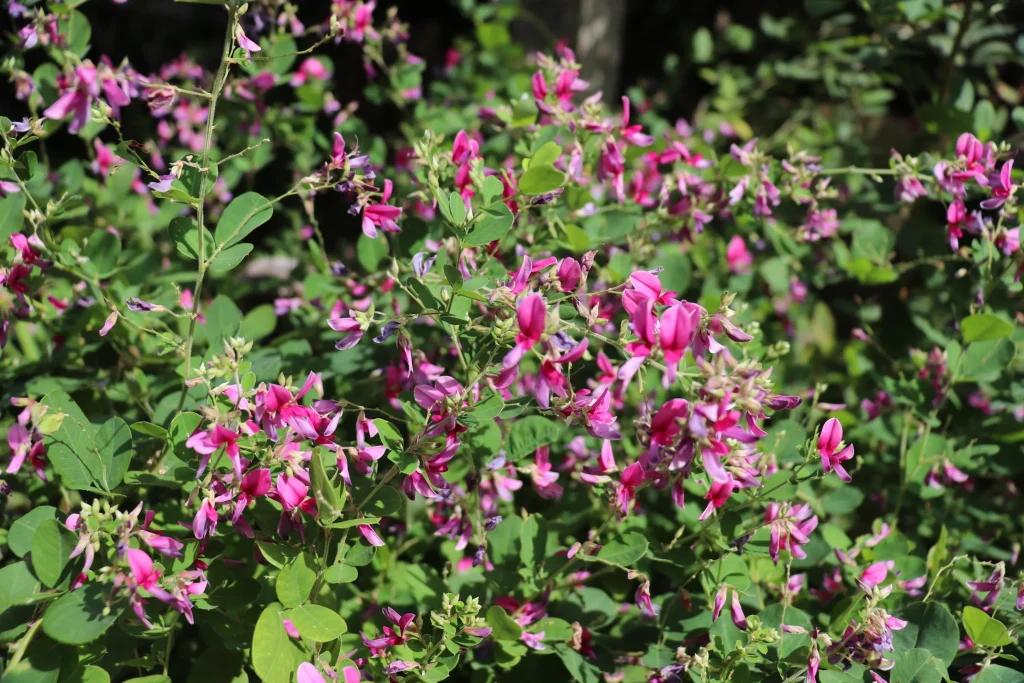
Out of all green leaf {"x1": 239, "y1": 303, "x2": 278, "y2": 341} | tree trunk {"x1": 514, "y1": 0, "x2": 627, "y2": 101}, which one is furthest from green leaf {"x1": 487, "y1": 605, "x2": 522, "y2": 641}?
tree trunk {"x1": 514, "y1": 0, "x2": 627, "y2": 101}

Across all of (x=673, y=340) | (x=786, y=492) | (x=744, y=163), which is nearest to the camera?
(x=673, y=340)

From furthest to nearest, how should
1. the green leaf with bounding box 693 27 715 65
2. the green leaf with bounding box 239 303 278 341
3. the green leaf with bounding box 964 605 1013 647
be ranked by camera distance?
the green leaf with bounding box 693 27 715 65
the green leaf with bounding box 239 303 278 341
the green leaf with bounding box 964 605 1013 647

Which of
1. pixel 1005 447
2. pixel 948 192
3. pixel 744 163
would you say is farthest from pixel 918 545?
pixel 744 163

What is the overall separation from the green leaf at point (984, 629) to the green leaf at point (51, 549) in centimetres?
161

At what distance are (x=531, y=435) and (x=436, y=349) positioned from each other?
0.48 meters

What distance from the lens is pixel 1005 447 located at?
2.10m

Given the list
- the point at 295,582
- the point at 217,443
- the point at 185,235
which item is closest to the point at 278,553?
the point at 295,582

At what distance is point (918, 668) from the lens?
4.74ft

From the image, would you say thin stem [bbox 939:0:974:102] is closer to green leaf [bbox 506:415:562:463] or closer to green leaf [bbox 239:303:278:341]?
green leaf [bbox 506:415:562:463]

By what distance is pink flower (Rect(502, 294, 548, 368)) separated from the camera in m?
1.21

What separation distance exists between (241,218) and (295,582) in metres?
0.70

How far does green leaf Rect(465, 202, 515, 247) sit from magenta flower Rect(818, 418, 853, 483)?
2.16 ft

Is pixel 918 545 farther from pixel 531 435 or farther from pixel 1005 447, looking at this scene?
pixel 531 435

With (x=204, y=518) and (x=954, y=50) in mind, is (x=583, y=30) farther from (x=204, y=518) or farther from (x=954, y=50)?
(x=204, y=518)
